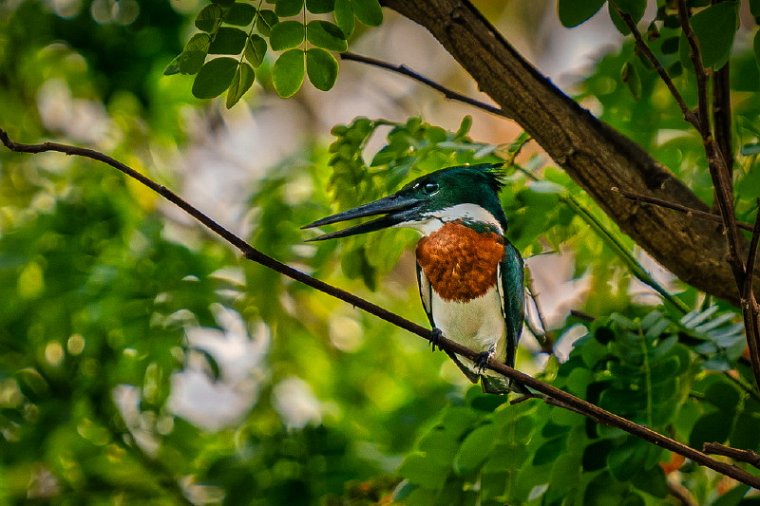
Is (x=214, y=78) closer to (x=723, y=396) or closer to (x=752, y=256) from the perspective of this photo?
(x=752, y=256)

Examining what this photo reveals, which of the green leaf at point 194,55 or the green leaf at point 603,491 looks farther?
the green leaf at point 603,491

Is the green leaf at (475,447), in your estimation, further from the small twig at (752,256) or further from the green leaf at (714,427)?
the small twig at (752,256)

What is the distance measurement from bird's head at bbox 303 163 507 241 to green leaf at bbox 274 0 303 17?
1.07 feet

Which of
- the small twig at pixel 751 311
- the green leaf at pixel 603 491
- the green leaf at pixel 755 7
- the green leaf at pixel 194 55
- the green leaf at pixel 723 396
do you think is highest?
the green leaf at pixel 194 55

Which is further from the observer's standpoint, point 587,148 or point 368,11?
point 587,148

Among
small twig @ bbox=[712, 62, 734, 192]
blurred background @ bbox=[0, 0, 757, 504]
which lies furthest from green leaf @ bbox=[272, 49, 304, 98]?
small twig @ bbox=[712, 62, 734, 192]

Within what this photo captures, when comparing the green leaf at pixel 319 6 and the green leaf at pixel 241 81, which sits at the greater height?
the green leaf at pixel 319 6

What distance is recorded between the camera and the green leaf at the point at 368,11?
1368mm

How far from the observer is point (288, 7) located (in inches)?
53.1

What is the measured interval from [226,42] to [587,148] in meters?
0.58

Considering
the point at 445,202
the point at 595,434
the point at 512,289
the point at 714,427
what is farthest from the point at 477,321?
the point at 714,427

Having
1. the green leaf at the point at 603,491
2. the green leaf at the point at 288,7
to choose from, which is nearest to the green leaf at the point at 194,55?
the green leaf at the point at 288,7

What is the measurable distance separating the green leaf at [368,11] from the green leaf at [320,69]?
82 mm

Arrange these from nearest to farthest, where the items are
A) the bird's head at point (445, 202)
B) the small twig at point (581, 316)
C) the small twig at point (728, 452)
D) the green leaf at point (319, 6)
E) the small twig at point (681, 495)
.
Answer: the small twig at point (728, 452) < the green leaf at point (319, 6) < the bird's head at point (445, 202) < the small twig at point (581, 316) < the small twig at point (681, 495)
